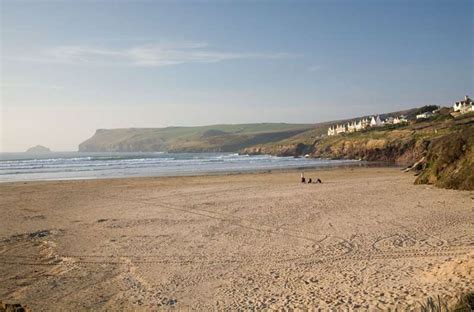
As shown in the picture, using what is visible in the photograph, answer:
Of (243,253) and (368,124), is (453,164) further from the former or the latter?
(368,124)

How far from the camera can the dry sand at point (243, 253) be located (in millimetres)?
8086

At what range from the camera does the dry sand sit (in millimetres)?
8086

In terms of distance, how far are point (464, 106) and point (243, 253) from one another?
9814 cm

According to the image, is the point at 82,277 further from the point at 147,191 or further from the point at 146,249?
the point at 147,191

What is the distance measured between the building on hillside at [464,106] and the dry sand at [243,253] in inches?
3105

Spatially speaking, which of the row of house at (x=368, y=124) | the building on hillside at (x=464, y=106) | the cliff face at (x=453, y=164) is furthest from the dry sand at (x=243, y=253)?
the row of house at (x=368, y=124)

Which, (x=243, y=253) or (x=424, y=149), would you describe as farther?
(x=424, y=149)

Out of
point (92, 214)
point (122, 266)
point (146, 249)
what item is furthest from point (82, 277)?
point (92, 214)

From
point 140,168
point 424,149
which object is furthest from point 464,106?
point 140,168

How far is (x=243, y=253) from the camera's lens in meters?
11.2

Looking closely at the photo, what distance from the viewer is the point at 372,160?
61562 millimetres

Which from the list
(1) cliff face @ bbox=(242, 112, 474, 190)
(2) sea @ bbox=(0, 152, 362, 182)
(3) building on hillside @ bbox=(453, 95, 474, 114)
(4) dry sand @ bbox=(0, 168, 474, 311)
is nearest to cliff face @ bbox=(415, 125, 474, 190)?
(1) cliff face @ bbox=(242, 112, 474, 190)

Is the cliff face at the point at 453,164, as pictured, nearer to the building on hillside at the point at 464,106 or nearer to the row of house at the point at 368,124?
the building on hillside at the point at 464,106

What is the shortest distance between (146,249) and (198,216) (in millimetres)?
5218
